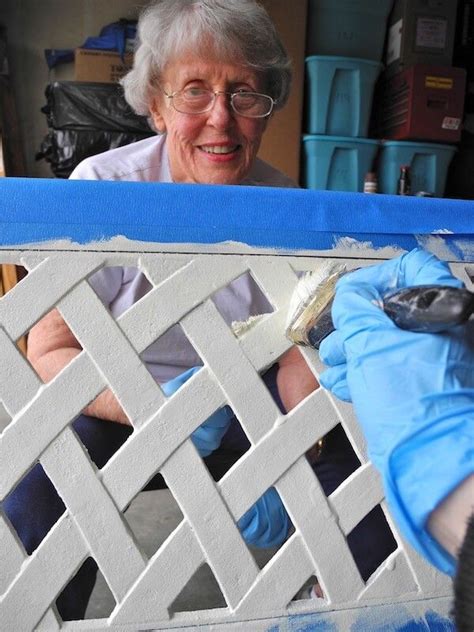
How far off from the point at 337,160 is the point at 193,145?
1.84 m

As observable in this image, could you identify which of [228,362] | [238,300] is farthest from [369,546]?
[238,300]

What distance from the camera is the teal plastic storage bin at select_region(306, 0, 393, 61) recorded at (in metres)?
2.97

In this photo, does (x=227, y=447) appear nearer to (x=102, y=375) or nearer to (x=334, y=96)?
(x=102, y=375)

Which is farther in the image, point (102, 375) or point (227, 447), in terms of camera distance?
point (227, 447)

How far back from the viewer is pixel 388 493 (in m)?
0.51

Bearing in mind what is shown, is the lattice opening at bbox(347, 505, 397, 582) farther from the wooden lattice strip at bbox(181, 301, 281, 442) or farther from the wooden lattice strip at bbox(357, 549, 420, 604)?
the wooden lattice strip at bbox(181, 301, 281, 442)

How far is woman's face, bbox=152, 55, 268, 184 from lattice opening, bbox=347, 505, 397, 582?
79cm

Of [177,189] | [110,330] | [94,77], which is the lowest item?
[110,330]

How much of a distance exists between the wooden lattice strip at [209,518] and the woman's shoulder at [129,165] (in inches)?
27.4

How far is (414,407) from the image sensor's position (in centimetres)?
51

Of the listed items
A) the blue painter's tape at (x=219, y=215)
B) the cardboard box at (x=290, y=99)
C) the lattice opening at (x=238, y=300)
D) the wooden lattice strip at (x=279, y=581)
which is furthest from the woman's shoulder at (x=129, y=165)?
the cardboard box at (x=290, y=99)

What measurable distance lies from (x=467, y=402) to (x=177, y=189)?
0.46 metres

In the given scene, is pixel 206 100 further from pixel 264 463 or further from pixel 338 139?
pixel 338 139

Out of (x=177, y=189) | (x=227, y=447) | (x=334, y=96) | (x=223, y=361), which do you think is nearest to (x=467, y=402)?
(x=223, y=361)
